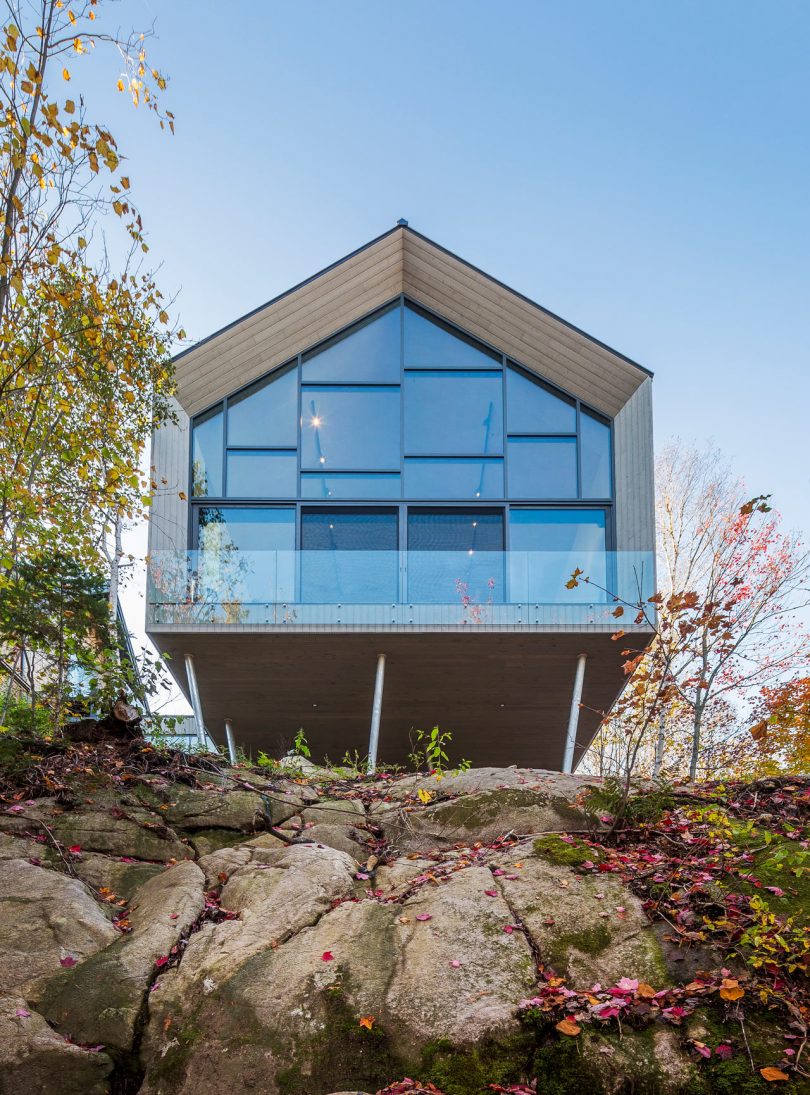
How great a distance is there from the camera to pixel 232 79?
32.6 ft

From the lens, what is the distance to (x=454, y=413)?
1533cm

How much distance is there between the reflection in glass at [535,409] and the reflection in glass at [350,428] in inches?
86.4

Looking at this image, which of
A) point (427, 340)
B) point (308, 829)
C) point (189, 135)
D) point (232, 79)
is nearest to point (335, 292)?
point (427, 340)

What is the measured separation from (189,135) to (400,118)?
6753 mm

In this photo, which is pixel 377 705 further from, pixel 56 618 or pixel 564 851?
pixel 564 851

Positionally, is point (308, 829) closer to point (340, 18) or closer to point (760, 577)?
point (340, 18)

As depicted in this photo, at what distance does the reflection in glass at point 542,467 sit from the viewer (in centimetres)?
1479

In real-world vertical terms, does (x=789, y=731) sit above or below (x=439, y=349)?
below

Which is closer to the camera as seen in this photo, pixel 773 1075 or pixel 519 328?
pixel 773 1075

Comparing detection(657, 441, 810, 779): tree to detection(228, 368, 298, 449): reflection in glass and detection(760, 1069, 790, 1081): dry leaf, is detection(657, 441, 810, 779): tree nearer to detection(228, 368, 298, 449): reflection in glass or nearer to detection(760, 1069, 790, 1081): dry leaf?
detection(228, 368, 298, 449): reflection in glass

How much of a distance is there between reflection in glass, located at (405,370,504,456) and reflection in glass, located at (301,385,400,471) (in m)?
0.34

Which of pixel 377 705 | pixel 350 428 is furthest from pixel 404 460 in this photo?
pixel 377 705

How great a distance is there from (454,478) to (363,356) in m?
3.19

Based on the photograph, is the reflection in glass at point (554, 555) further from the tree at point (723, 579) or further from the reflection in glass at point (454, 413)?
the tree at point (723, 579)
